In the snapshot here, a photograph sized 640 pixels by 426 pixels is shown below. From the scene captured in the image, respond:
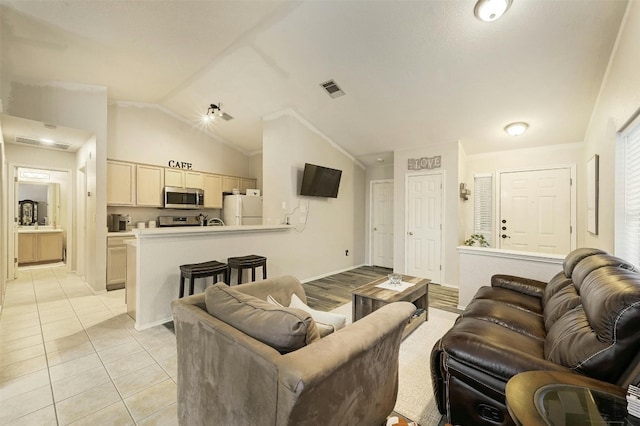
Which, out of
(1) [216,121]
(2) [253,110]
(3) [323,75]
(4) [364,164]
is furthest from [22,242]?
(4) [364,164]

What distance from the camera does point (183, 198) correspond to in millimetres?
5340

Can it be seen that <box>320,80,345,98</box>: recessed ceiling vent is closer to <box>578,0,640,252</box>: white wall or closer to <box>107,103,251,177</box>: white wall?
<box>578,0,640,252</box>: white wall

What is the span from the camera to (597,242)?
10.4ft

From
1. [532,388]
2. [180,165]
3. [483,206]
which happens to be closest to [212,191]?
[180,165]

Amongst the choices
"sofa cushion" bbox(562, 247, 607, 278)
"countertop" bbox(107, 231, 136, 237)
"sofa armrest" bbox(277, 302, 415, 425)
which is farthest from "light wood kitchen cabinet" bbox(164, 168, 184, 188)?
"sofa cushion" bbox(562, 247, 607, 278)

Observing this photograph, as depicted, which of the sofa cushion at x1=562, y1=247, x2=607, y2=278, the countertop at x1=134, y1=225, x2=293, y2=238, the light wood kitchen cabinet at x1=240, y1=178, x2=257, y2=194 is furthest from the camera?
the light wood kitchen cabinet at x1=240, y1=178, x2=257, y2=194

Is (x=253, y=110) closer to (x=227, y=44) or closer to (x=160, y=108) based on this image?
(x=227, y=44)

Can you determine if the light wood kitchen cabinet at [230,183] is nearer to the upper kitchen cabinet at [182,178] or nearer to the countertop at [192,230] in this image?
the upper kitchen cabinet at [182,178]

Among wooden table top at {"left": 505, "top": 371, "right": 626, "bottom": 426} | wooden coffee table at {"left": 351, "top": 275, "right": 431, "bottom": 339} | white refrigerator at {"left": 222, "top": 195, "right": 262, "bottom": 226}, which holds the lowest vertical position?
wooden coffee table at {"left": 351, "top": 275, "right": 431, "bottom": 339}

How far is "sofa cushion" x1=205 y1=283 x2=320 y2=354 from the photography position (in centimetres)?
109

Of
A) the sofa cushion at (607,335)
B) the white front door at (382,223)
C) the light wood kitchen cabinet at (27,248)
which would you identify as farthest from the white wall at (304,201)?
the light wood kitchen cabinet at (27,248)

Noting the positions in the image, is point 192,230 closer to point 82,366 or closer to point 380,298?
point 82,366

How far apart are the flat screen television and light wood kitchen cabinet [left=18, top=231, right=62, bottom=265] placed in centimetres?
570

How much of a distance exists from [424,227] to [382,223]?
4.83ft
